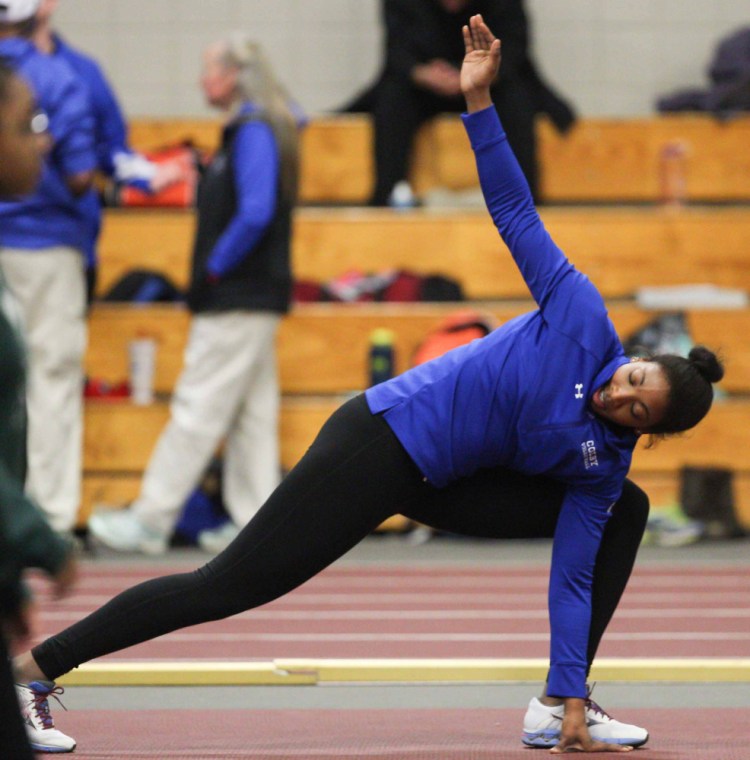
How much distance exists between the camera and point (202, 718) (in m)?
3.70

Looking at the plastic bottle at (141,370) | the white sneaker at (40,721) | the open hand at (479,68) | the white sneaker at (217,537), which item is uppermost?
the open hand at (479,68)

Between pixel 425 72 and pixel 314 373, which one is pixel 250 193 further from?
pixel 425 72

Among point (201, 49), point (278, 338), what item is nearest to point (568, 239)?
point (278, 338)

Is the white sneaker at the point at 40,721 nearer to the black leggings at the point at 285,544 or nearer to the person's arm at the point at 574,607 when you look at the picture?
the black leggings at the point at 285,544

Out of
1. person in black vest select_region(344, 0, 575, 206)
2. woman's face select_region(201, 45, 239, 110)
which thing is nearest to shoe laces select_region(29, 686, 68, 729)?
woman's face select_region(201, 45, 239, 110)

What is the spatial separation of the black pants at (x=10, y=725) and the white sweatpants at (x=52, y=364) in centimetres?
445

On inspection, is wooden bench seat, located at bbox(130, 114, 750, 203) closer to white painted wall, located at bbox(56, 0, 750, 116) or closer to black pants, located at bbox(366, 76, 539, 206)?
black pants, located at bbox(366, 76, 539, 206)

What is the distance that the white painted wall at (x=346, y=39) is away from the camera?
952 centimetres

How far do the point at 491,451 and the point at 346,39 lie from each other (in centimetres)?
672

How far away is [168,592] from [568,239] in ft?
16.2

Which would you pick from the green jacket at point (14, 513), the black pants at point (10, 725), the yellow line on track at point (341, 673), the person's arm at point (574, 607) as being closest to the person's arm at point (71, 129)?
the yellow line on track at point (341, 673)


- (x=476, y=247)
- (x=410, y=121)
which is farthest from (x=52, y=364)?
(x=410, y=121)

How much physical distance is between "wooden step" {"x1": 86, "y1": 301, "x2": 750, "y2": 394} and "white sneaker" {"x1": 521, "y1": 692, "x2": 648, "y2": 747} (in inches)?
169

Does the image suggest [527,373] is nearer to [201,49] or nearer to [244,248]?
[244,248]
